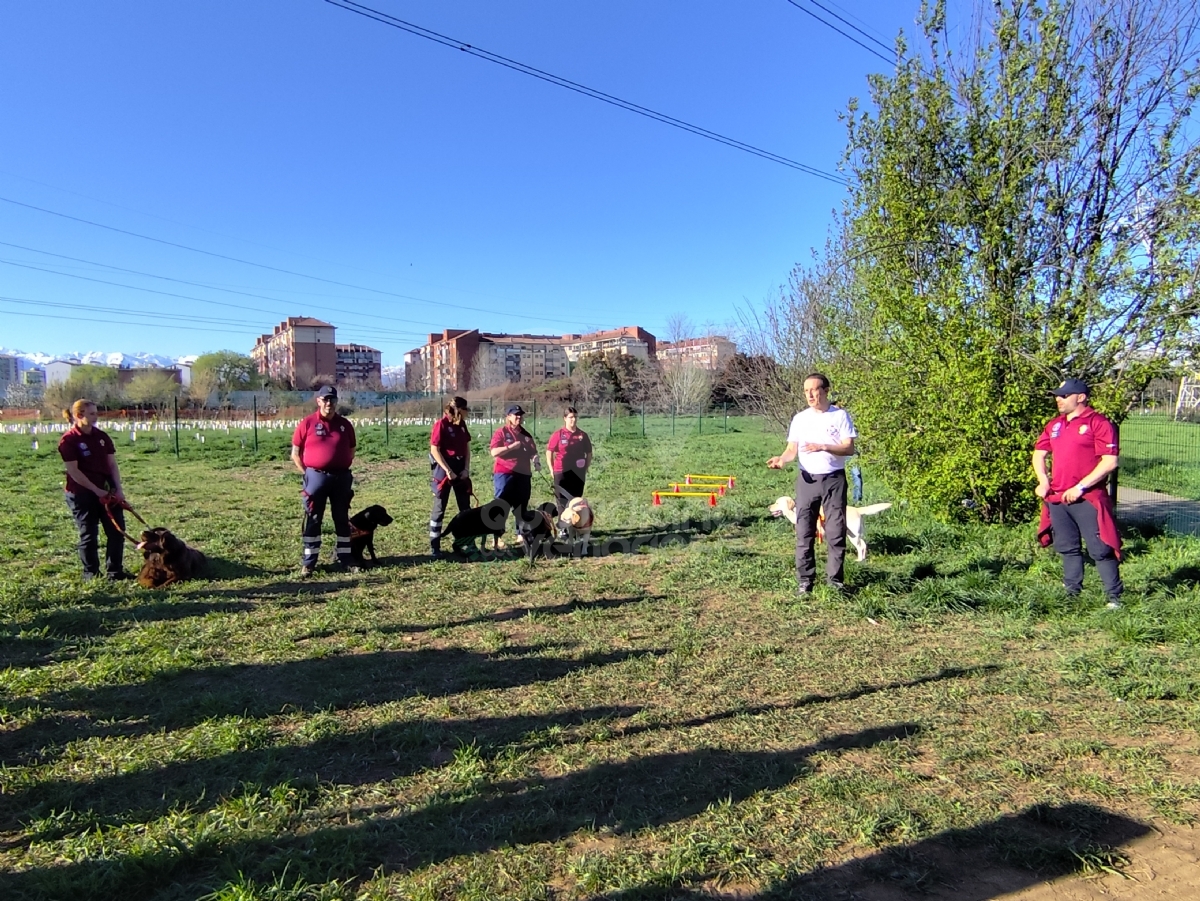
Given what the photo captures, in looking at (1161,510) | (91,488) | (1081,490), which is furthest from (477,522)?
(1161,510)

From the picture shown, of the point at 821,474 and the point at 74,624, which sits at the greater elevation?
the point at 821,474

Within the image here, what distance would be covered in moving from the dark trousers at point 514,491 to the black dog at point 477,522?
3.2 inches

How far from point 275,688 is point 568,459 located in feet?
14.2

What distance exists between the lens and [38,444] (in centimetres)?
1875

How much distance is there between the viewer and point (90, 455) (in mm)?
5938

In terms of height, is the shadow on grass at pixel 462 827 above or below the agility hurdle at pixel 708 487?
below

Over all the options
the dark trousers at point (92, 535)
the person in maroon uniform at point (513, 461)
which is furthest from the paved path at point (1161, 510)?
the dark trousers at point (92, 535)

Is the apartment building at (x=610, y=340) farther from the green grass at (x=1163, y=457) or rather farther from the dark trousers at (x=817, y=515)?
the dark trousers at (x=817, y=515)

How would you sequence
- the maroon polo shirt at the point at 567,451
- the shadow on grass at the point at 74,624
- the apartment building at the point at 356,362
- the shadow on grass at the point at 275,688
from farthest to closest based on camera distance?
1. the apartment building at the point at 356,362
2. the maroon polo shirt at the point at 567,451
3. the shadow on grass at the point at 74,624
4. the shadow on grass at the point at 275,688

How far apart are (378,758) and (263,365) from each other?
98080 millimetres

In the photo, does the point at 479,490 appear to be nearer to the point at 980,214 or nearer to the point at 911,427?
the point at 911,427

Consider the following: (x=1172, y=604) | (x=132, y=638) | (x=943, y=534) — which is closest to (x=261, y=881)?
(x=132, y=638)

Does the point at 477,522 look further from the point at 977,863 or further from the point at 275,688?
the point at 977,863

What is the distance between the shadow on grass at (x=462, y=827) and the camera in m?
2.26
